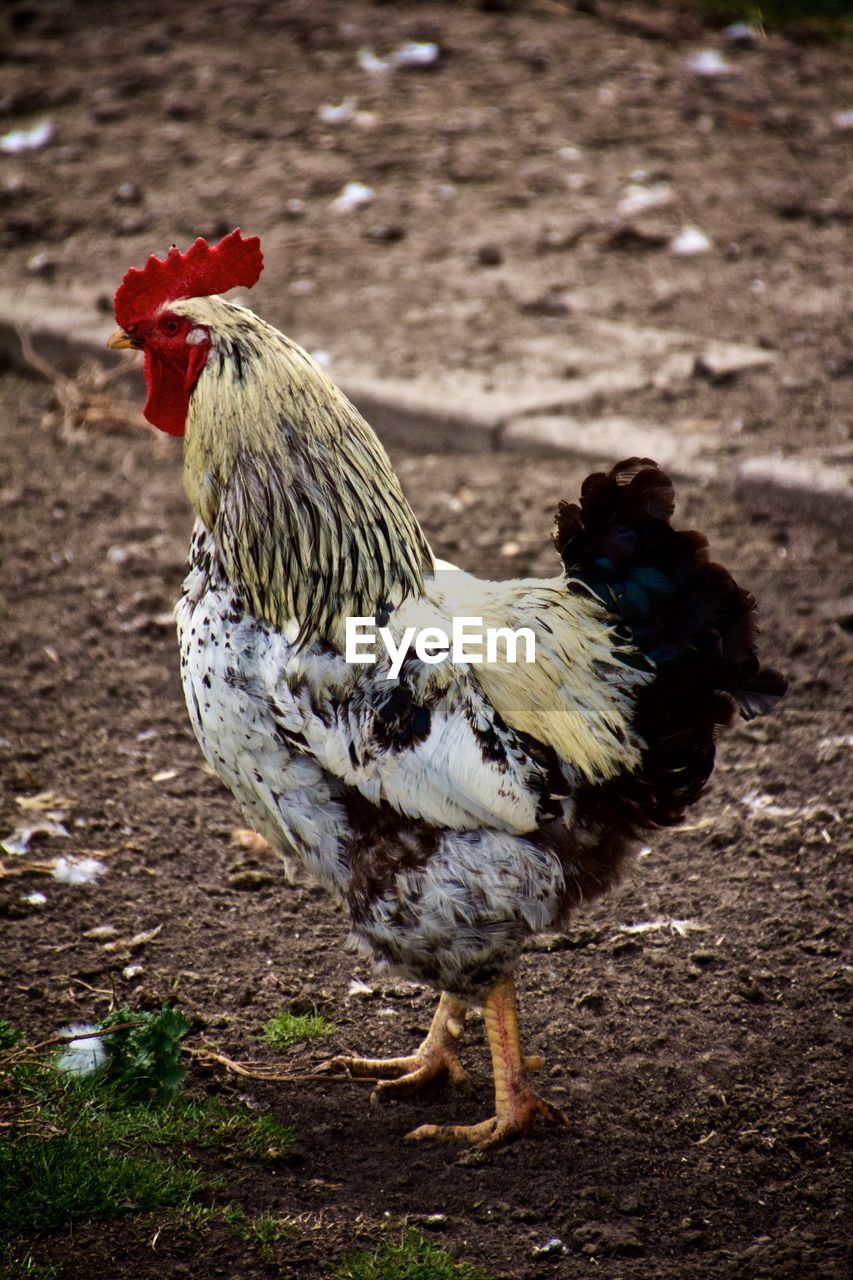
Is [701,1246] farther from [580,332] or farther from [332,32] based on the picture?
[332,32]

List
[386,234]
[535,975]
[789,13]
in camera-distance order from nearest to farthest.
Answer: [535,975] < [386,234] < [789,13]

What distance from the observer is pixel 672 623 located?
10.0ft

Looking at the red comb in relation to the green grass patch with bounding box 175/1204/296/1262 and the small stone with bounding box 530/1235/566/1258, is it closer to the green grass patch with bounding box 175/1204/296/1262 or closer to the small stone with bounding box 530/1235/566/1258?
the green grass patch with bounding box 175/1204/296/1262

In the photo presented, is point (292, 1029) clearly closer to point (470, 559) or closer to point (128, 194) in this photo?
point (470, 559)

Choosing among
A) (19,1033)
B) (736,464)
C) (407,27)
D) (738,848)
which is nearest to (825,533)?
(736,464)

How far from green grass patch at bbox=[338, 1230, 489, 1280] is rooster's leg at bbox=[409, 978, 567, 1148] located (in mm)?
392

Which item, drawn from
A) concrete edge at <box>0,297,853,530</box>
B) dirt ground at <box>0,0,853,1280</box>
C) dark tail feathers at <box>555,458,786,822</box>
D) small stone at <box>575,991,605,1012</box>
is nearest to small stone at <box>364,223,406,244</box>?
dirt ground at <box>0,0,853,1280</box>

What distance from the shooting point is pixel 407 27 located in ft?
35.3

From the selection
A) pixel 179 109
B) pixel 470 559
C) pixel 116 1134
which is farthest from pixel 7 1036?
pixel 179 109

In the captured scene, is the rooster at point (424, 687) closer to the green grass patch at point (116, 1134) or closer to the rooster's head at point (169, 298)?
the rooster's head at point (169, 298)

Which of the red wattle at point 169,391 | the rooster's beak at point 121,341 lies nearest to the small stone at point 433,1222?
the red wattle at point 169,391

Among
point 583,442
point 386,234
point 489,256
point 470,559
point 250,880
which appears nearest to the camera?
point 250,880

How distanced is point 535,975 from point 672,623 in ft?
4.19

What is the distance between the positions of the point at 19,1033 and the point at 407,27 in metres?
9.52
